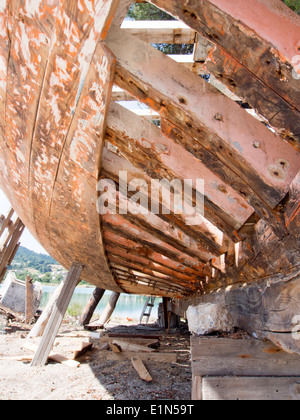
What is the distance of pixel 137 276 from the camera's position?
5.82 m

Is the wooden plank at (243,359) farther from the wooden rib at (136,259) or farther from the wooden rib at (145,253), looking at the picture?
the wooden rib at (136,259)

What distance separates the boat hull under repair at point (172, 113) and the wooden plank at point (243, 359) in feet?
1.21

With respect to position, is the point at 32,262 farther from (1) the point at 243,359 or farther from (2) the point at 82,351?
(1) the point at 243,359

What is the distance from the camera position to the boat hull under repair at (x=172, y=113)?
1281 millimetres

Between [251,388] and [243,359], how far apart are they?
183mm

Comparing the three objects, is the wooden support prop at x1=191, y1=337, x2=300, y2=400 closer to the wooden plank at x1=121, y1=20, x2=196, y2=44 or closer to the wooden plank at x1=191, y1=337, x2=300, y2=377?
the wooden plank at x1=191, y1=337, x2=300, y2=377

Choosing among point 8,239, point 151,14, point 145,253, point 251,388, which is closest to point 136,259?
point 145,253

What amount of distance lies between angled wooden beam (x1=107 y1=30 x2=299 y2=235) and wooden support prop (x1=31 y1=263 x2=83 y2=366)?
4119 millimetres

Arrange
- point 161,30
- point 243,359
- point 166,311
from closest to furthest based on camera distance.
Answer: point 243,359, point 161,30, point 166,311

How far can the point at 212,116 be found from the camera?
1542 mm

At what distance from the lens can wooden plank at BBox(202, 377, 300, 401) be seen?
6.49 feet

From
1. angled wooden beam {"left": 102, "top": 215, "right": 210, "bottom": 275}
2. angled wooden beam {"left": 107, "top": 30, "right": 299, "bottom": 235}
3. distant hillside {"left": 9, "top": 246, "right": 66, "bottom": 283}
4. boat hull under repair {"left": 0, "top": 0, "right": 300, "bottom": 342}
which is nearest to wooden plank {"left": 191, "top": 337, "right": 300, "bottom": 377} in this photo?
boat hull under repair {"left": 0, "top": 0, "right": 300, "bottom": 342}

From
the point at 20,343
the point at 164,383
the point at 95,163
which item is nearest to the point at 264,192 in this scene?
the point at 95,163
